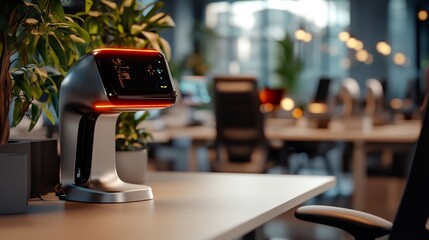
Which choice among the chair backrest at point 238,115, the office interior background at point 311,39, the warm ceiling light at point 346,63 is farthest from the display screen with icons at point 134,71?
the warm ceiling light at point 346,63

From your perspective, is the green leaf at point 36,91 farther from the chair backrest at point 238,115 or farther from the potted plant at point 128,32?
the chair backrest at point 238,115

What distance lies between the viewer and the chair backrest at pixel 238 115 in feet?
20.6

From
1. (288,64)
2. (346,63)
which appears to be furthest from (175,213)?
(346,63)

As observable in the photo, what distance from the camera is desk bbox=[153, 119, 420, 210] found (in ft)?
19.8

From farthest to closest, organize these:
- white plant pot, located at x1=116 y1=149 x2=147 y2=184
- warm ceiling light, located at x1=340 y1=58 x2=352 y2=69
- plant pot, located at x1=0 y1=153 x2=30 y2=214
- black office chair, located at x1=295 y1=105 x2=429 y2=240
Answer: warm ceiling light, located at x1=340 y1=58 x2=352 y2=69 < white plant pot, located at x1=116 y1=149 x2=147 y2=184 < plant pot, located at x1=0 y1=153 x2=30 y2=214 < black office chair, located at x1=295 y1=105 x2=429 y2=240

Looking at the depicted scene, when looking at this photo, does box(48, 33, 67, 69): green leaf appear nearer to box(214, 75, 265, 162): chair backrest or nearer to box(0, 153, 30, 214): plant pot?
box(0, 153, 30, 214): plant pot

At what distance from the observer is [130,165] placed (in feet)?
7.84

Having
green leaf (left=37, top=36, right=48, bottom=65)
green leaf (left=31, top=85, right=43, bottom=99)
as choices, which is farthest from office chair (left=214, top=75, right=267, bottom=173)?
green leaf (left=37, top=36, right=48, bottom=65)

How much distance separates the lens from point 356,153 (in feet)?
20.7

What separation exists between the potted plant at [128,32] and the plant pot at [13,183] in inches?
24.7

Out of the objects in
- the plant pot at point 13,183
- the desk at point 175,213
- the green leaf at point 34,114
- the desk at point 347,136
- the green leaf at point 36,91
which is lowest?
the desk at point 347,136

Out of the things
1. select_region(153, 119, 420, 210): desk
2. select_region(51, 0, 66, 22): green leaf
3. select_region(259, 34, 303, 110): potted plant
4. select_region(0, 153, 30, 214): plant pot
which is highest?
select_region(259, 34, 303, 110): potted plant

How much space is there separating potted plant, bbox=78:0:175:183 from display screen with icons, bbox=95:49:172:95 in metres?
0.45

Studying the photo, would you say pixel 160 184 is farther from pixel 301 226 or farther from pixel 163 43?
pixel 301 226
